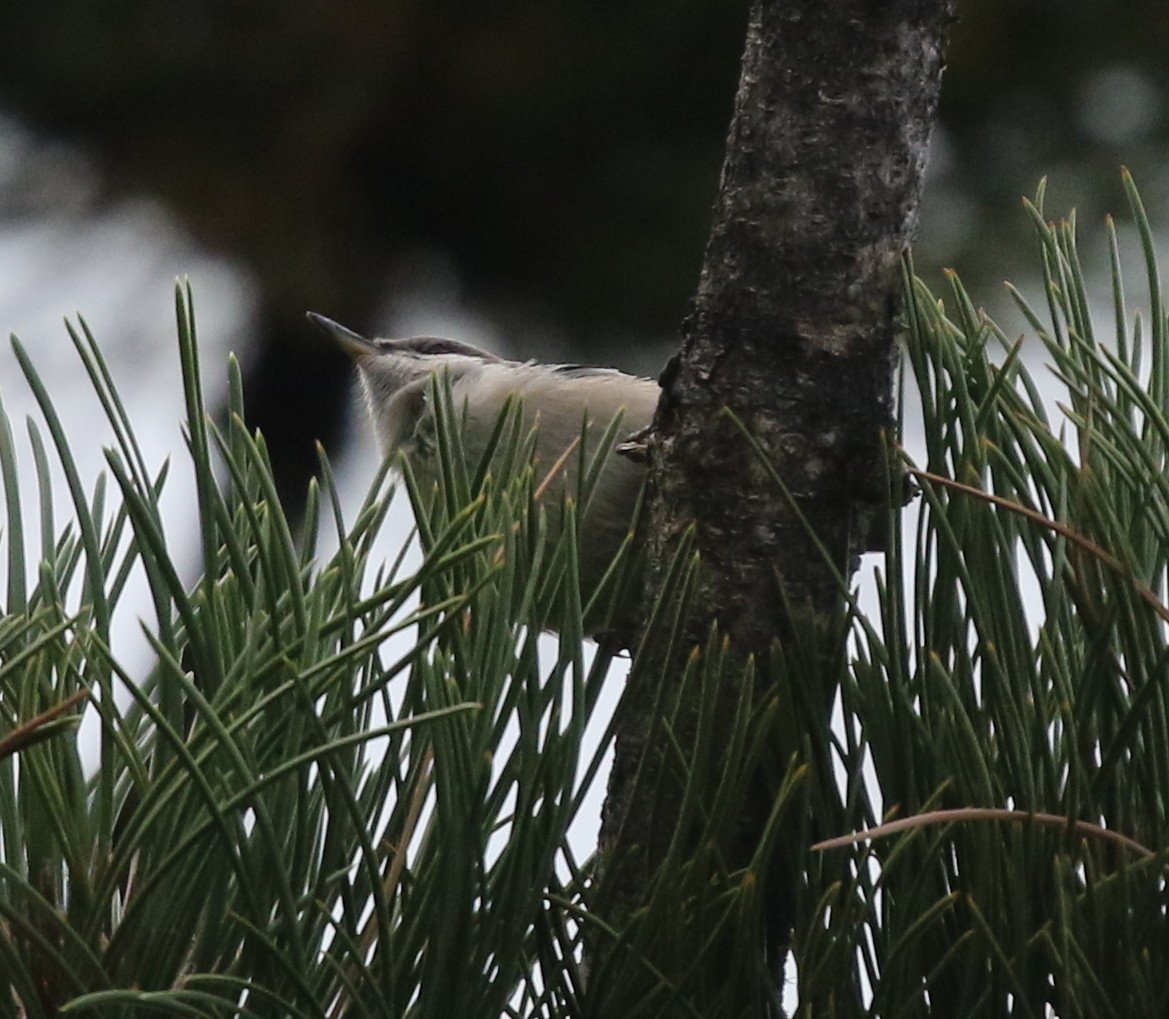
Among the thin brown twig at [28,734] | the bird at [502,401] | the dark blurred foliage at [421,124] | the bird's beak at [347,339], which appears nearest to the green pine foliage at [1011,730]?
the thin brown twig at [28,734]

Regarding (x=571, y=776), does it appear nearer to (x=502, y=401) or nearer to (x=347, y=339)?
(x=502, y=401)

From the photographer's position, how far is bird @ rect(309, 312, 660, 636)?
1.35 meters

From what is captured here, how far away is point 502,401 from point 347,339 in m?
0.25

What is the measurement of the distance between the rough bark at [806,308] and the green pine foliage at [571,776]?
2cm

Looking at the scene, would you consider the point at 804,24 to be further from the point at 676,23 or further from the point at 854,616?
the point at 676,23

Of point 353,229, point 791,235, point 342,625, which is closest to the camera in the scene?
point 342,625

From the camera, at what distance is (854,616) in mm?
613

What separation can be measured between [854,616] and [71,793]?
10.9 inches

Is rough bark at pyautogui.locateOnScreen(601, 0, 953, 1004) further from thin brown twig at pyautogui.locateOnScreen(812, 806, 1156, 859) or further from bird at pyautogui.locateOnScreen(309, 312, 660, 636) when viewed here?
bird at pyautogui.locateOnScreen(309, 312, 660, 636)

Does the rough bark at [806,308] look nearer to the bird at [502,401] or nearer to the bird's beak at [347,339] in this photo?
the bird at [502,401]

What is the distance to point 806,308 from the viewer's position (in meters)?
0.64

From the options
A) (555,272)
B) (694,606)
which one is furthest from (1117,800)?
(555,272)

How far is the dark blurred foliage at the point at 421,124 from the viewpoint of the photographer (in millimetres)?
1591

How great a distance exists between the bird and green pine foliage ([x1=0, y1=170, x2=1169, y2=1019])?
2.05 feet
